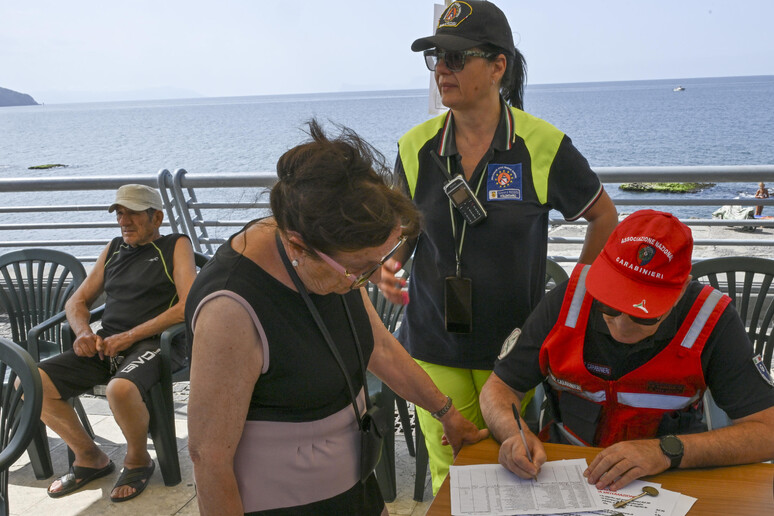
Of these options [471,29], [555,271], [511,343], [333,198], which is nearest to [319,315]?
[333,198]

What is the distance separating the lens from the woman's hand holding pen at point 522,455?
1514mm

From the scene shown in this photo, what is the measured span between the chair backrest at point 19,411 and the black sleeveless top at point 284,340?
1122 millimetres

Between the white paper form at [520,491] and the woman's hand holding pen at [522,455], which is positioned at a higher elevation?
the woman's hand holding pen at [522,455]

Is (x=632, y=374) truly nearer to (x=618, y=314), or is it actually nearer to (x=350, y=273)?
(x=618, y=314)

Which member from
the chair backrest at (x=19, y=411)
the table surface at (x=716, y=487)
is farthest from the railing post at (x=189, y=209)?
the table surface at (x=716, y=487)

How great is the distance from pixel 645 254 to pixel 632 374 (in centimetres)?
32

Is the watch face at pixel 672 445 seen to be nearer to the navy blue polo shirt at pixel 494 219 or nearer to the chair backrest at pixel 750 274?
the navy blue polo shirt at pixel 494 219

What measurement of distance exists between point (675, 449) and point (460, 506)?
0.51 m

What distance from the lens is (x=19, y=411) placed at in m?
2.21

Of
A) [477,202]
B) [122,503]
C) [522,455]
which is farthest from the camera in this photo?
[122,503]

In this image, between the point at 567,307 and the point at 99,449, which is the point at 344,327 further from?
the point at 99,449

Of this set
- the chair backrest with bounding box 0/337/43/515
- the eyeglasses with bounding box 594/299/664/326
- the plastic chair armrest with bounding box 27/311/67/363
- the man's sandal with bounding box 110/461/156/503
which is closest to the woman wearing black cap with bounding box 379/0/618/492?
the eyeglasses with bounding box 594/299/664/326

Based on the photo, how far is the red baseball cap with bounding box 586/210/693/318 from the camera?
1.54 m

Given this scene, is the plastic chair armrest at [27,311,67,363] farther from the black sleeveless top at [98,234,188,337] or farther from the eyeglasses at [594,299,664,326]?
the eyeglasses at [594,299,664,326]
